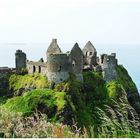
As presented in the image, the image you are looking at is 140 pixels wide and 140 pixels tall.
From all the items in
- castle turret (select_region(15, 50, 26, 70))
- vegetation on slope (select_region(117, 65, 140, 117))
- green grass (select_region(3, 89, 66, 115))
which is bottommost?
green grass (select_region(3, 89, 66, 115))

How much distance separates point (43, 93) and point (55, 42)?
9.26 meters

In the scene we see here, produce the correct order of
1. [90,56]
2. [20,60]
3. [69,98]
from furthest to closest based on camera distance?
1. [90,56]
2. [20,60]
3. [69,98]

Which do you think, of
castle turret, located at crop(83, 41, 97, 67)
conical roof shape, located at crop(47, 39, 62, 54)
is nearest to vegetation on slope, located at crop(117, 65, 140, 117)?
castle turret, located at crop(83, 41, 97, 67)

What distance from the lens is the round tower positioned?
65.3 metres

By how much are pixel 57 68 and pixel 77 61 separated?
4819mm

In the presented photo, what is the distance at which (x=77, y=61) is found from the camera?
69.6m

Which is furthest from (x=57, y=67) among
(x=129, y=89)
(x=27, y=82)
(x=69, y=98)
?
(x=129, y=89)

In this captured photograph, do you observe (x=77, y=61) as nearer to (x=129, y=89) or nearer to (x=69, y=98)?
(x=69, y=98)

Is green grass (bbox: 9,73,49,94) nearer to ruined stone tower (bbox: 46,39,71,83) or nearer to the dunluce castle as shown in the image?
the dunluce castle

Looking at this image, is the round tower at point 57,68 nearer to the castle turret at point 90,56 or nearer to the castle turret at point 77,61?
the castle turret at point 77,61

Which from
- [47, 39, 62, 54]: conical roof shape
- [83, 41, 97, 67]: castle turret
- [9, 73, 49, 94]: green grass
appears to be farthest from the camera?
[83, 41, 97, 67]: castle turret

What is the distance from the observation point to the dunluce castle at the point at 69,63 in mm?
65562

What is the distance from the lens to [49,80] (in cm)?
6575

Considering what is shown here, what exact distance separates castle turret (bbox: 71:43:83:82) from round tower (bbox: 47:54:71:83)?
2470 millimetres
